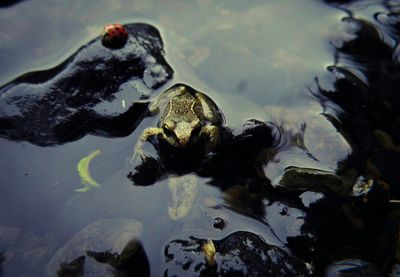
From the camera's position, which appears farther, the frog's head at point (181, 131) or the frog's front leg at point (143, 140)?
the frog's front leg at point (143, 140)

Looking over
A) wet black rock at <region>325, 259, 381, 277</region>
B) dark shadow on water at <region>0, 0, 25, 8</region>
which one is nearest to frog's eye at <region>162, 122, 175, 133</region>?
wet black rock at <region>325, 259, 381, 277</region>

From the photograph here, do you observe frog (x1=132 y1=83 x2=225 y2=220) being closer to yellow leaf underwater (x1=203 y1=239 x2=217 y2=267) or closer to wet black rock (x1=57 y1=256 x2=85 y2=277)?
yellow leaf underwater (x1=203 y1=239 x2=217 y2=267)

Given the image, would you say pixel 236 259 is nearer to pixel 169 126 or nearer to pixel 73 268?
pixel 73 268

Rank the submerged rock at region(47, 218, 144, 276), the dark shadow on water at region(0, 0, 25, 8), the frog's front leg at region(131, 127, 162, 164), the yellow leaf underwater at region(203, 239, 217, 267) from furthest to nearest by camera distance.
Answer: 1. the dark shadow on water at region(0, 0, 25, 8)
2. the frog's front leg at region(131, 127, 162, 164)
3. the submerged rock at region(47, 218, 144, 276)
4. the yellow leaf underwater at region(203, 239, 217, 267)

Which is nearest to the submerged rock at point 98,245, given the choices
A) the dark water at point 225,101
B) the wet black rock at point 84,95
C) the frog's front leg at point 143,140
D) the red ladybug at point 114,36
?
the dark water at point 225,101

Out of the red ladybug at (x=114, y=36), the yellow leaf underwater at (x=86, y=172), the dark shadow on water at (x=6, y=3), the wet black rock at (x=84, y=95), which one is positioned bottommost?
the yellow leaf underwater at (x=86, y=172)

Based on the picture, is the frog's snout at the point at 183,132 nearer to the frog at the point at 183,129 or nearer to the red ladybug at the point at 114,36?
the frog at the point at 183,129
